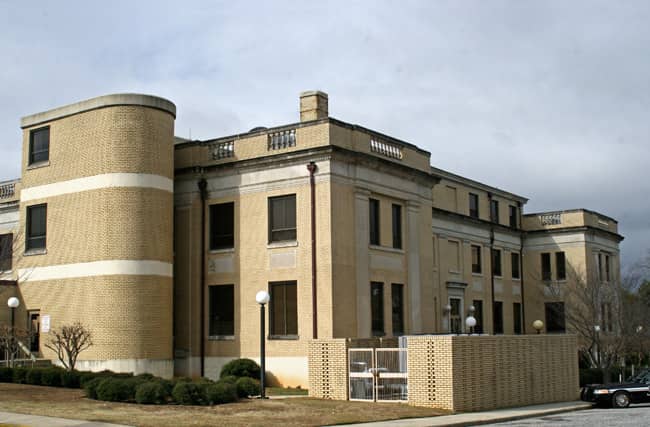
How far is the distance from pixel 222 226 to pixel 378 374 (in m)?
12.0

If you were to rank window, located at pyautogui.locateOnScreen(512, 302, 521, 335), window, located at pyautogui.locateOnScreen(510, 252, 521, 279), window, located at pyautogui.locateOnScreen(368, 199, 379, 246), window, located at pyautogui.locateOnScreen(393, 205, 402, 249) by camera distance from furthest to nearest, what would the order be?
window, located at pyautogui.locateOnScreen(510, 252, 521, 279) → window, located at pyautogui.locateOnScreen(512, 302, 521, 335) → window, located at pyautogui.locateOnScreen(393, 205, 402, 249) → window, located at pyautogui.locateOnScreen(368, 199, 379, 246)

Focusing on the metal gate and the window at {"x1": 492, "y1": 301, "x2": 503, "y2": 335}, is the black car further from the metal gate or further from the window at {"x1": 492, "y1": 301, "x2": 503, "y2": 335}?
the window at {"x1": 492, "y1": 301, "x2": 503, "y2": 335}

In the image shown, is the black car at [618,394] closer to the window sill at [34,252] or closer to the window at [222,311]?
the window at [222,311]

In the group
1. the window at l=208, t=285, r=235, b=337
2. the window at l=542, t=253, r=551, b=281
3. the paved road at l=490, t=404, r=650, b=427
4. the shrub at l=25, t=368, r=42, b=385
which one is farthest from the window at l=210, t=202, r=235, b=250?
the window at l=542, t=253, r=551, b=281

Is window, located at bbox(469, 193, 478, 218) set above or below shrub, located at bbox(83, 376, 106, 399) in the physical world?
above

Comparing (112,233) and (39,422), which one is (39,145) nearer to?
(112,233)

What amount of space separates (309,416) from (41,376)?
12.1m

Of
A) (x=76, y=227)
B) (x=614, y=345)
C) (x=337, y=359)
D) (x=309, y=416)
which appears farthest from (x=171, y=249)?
(x=614, y=345)

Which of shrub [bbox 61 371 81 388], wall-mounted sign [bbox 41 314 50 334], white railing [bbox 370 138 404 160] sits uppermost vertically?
white railing [bbox 370 138 404 160]

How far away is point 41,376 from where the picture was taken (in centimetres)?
2914

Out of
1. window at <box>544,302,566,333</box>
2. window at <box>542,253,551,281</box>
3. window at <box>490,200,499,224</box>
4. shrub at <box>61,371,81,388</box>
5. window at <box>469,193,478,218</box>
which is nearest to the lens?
shrub at <box>61,371,81,388</box>

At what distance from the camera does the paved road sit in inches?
872

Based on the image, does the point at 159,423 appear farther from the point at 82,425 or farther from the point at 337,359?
the point at 337,359

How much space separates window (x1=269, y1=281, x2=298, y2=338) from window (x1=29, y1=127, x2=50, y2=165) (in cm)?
1213
